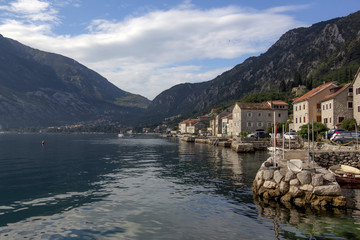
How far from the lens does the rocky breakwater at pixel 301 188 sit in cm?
1881

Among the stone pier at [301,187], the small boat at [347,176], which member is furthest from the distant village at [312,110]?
the stone pier at [301,187]

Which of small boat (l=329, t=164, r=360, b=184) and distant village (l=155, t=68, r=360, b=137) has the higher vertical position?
distant village (l=155, t=68, r=360, b=137)

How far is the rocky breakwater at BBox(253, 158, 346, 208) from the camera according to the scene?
18812 mm

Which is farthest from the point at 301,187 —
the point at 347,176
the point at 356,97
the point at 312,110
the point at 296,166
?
the point at 312,110

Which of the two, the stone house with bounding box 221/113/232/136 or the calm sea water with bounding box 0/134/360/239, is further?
the stone house with bounding box 221/113/232/136

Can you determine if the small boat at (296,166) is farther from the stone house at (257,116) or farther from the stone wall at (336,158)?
the stone house at (257,116)

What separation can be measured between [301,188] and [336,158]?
18.7 m

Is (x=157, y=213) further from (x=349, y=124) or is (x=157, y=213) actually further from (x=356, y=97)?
(x=356, y=97)

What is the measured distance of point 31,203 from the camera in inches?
819

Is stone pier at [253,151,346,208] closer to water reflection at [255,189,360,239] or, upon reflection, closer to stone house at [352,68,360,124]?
water reflection at [255,189,360,239]

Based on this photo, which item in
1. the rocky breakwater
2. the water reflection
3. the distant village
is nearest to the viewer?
the water reflection

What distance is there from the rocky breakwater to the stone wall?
15699 millimetres

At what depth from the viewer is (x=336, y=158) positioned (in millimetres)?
35000

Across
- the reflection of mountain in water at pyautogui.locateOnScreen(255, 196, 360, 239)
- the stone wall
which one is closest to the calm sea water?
the reflection of mountain in water at pyautogui.locateOnScreen(255, 196, 360, 239)
